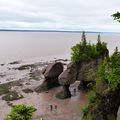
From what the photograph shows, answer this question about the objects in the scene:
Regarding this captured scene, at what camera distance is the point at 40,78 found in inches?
2992

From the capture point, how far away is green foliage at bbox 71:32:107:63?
57906 millimetres

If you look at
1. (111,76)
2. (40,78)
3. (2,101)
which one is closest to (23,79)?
(40,78)

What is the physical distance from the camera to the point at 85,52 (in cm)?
5866

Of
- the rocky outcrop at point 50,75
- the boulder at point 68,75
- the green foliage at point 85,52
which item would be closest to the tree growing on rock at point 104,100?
the boulder at point 68,75

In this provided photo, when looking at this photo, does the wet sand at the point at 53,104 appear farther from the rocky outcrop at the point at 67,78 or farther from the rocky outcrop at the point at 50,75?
the rocky outcrop at the point at 50,75

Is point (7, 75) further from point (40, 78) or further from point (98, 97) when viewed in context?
point (98, 97)

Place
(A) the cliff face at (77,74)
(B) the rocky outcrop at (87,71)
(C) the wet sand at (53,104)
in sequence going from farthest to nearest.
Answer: (B) the rocky outcrop at (87,71)
(A) the cliff face at (77,74)
(C) the wet sand at (53,104)

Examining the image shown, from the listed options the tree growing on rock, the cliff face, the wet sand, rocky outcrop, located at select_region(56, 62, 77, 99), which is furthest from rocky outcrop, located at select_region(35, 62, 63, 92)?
the tree growing on rock

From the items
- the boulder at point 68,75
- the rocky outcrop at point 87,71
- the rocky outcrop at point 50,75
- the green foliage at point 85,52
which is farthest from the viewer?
the rocky outcrop at point 50,75

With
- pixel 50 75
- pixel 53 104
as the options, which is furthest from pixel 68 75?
pixel 50 75

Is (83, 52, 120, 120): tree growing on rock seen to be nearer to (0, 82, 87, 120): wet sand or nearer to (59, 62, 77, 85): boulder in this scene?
(0, 82, 87, 120): wet sand

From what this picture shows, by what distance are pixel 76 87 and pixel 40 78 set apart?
596 inches

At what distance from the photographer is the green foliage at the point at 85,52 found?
57906mm

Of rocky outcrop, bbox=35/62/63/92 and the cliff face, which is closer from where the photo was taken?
the cliff face
